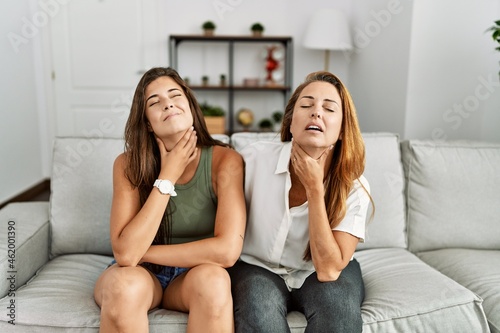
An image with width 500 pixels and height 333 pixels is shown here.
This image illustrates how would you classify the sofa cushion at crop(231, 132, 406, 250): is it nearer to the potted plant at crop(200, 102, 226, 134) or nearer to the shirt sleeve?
the shirt sleeve

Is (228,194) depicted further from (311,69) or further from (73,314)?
(311,69)

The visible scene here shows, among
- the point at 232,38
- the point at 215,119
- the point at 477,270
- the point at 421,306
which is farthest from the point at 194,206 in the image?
the point at 232,38

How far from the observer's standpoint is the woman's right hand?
143cm

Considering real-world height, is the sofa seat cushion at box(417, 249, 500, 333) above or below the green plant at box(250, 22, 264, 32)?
below

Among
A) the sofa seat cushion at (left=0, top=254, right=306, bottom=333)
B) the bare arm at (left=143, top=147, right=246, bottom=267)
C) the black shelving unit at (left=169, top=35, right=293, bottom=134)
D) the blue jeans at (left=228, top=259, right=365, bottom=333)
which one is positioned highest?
the black shelving unit at (left=169, top=35, right=293, bottom=134)

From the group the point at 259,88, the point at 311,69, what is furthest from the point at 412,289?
the point at 311,69

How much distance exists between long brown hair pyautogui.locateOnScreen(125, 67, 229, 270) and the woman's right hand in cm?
5

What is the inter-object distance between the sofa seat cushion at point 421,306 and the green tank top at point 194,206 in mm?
551

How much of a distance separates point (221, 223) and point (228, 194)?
0.09 m

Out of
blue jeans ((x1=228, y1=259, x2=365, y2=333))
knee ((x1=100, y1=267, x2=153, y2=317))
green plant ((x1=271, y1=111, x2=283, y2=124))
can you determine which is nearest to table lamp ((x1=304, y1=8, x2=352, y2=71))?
green plant ((x1=271, y1=111, x2=283, y2=124))

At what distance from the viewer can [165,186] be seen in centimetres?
140

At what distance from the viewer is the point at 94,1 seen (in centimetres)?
425

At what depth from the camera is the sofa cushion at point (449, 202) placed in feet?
6.31

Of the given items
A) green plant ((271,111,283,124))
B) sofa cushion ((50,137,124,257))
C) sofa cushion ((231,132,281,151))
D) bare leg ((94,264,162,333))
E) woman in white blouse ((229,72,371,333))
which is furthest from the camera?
green plant ((271,111,283,124))
